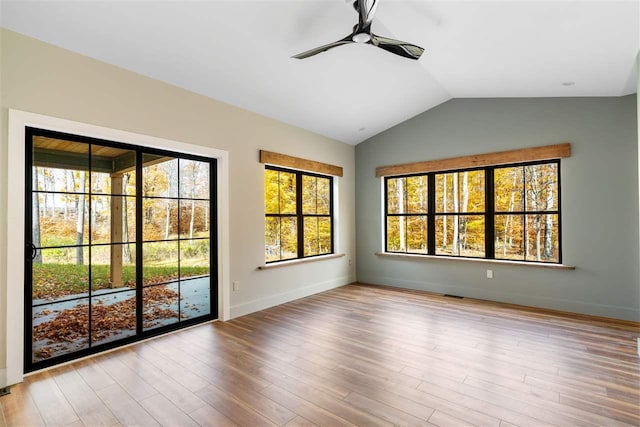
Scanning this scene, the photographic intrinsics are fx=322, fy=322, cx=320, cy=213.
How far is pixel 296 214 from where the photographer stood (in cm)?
532

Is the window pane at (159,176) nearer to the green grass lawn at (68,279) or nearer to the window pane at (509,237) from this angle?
the green grass lawn at (68,279)

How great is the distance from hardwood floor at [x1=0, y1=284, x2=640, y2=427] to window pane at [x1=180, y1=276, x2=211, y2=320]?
0.31 m

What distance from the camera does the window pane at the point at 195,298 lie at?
3.83 metres

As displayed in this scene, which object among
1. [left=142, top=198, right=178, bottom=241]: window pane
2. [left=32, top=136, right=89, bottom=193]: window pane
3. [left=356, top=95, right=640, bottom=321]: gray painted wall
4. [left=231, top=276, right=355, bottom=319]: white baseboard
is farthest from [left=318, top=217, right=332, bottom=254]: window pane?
[left=32, top=136, right=89, bottom=193]: window pane

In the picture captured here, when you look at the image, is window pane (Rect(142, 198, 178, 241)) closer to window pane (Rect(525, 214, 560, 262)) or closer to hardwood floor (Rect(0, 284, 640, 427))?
hardwood floor (Rect(0, 284, 640, 427))

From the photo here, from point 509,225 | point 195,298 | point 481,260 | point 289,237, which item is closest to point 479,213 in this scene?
point 509,225

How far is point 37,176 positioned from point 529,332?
5.09 meters

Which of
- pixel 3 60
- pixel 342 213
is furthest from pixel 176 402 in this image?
pixel 342 213

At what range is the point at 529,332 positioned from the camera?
355 centimetres

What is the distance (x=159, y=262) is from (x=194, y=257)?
0.43m

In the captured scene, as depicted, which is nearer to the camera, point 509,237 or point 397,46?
point 397,46

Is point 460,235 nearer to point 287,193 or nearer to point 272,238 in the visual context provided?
point 287,193

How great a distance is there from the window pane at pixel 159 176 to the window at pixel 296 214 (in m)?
1.36

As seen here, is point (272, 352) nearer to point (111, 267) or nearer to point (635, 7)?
point (111, 267)
